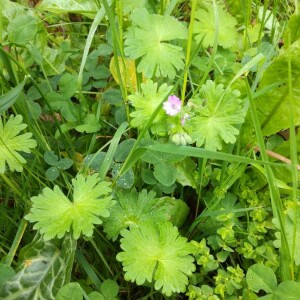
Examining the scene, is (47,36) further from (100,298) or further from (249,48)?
(100,298)

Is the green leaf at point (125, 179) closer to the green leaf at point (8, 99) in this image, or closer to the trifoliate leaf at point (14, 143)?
the trifoliate leaf at point (14, 143)

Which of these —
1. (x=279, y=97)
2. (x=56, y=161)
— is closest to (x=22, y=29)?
(x=56, y=161)

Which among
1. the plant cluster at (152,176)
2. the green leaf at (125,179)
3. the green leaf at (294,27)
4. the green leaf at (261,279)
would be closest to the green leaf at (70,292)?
the plant cluster at (152,176)

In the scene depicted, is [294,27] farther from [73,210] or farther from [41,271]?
[41,271]

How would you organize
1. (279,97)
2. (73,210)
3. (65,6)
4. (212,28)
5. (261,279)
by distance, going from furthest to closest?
(65,6), (212,28), (279,97), (261,279), (73,210)

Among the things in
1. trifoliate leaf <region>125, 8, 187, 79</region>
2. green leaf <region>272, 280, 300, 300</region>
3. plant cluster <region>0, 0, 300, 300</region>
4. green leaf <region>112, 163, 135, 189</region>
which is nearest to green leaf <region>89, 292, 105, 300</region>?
plant cluster <region>0, 0, 300, 300</region>
